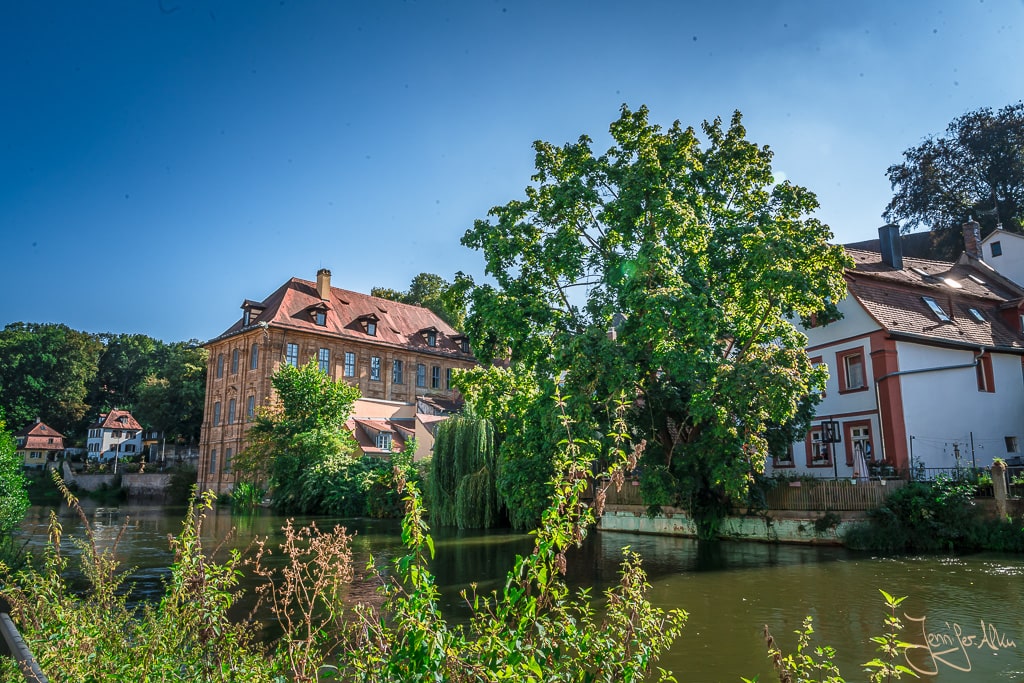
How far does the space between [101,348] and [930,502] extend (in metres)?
90.7

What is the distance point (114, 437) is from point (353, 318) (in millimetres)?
41706

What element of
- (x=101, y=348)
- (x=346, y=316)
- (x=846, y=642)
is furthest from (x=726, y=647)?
(x=101, y=348)

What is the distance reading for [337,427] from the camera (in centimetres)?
4222

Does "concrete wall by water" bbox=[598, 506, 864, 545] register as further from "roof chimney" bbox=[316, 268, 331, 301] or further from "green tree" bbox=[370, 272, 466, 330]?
"green tree" bbox=[370, 272, 466, 330]

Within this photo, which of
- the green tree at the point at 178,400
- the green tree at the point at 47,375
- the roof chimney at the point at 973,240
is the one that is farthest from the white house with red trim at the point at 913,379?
the green tree at the point at 47,375

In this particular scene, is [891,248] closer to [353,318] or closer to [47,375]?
[353,318]

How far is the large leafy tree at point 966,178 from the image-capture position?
38.9 metres

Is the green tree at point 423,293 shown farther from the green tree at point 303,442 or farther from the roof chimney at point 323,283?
the green tree at point 303,442

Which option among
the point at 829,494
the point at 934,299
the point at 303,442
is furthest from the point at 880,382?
the point at 303,442

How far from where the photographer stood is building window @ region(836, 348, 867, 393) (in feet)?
80.7

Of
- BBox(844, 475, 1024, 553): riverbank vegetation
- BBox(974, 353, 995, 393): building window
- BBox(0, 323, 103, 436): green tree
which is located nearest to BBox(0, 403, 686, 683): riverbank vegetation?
BBox(844, 475, 1024, 553): riverbank vegetation

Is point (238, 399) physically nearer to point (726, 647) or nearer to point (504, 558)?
point (504, 558)

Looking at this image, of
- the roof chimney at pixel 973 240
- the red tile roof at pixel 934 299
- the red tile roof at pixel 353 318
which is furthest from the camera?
the red tile roof at pixel 353 318

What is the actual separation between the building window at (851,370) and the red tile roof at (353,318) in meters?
35.5
